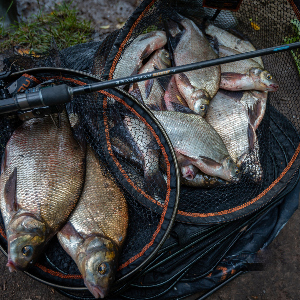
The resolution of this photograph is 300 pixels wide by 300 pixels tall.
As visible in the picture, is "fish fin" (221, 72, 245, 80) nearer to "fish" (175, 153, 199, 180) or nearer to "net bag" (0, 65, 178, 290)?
"fish" (175, 153, 199, 180)

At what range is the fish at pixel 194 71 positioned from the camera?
8.48ft

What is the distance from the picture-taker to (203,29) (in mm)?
2922

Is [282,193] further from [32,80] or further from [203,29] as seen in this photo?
[32,80]

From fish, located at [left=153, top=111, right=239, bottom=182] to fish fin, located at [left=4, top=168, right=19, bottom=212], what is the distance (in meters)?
1.24

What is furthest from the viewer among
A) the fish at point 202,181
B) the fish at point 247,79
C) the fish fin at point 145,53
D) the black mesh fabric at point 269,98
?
the fish at point 247,79

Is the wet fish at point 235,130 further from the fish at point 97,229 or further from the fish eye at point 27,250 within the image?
the fish eye at point 27,250

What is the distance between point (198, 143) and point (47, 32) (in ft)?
8.31

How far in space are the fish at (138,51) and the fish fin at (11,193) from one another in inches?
47.1

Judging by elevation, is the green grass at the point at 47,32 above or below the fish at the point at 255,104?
above

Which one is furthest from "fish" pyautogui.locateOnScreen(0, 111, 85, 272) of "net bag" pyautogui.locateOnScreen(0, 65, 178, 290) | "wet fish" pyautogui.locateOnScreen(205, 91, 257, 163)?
"wet fish" pyautogui.locateOnScreen(205, 91, 257, 163)

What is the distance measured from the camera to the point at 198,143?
238 cm

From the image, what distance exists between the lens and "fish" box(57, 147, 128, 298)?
188 centimetres

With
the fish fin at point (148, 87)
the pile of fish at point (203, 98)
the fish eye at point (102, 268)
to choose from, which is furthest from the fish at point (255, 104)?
the fish eye at point (102, 268)

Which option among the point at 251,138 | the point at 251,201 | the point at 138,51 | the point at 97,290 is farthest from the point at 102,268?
the point at 138,51
